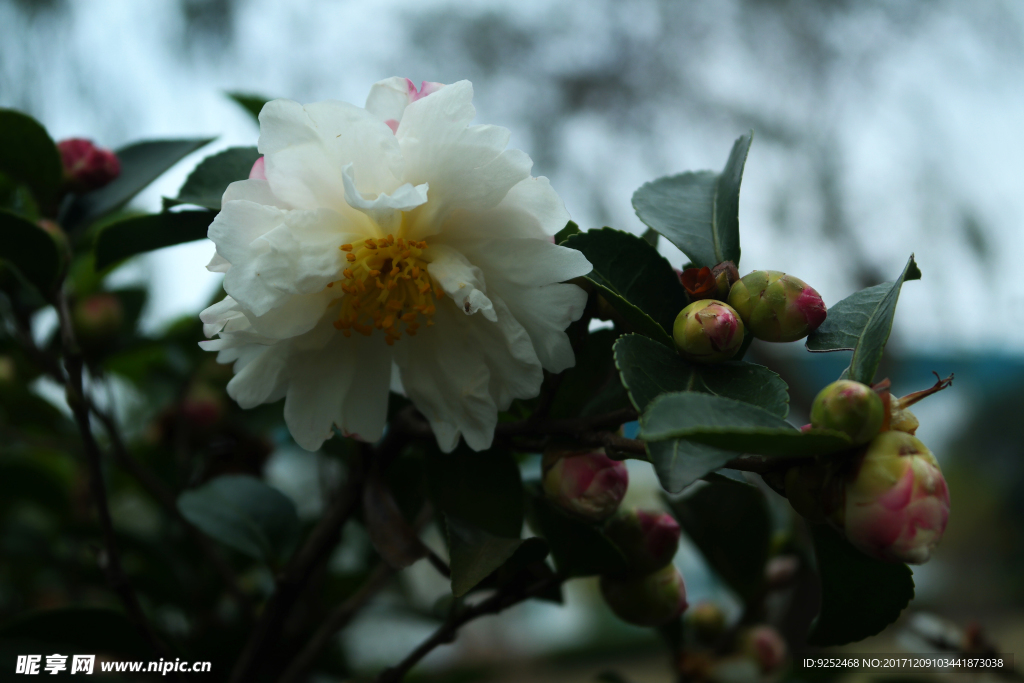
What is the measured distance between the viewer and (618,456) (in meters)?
0.47

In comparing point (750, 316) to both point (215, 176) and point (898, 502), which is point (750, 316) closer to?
A: point (898, 502)

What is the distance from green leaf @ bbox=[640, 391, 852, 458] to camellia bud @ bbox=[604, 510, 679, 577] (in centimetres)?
25

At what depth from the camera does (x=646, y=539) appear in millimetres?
626

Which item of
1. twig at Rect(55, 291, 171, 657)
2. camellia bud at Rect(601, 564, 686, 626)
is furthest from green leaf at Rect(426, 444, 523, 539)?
Result: twig at Rect(55, 291, 171, 657)

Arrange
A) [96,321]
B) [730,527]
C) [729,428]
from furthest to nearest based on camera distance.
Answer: [96,321] < [730,527] < [729,428]

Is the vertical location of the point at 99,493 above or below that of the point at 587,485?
below

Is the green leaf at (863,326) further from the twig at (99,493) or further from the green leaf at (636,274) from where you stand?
the twig at (99,493)

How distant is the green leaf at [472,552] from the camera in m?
0.49

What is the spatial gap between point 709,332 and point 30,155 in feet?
2.49

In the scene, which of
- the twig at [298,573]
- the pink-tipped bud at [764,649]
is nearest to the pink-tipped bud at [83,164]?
the twig at [298,573]

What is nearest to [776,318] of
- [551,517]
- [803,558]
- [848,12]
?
[551,517]

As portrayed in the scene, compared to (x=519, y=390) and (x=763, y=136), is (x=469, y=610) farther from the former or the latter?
(x=763, y=136)

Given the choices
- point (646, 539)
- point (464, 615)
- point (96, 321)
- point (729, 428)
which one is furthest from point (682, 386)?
point (96, 321)

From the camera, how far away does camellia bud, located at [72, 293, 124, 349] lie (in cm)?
108
